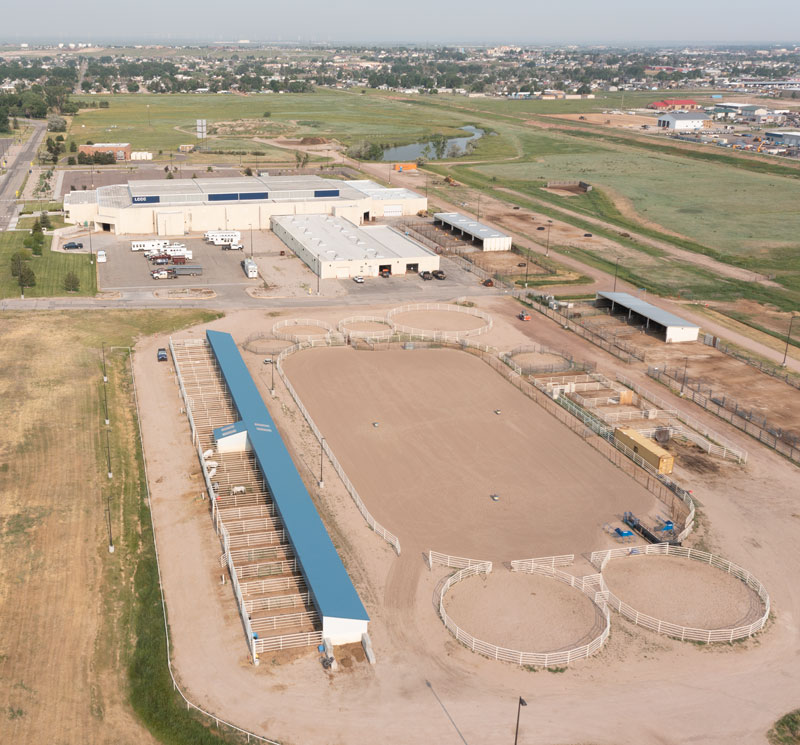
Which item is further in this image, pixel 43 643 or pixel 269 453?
pixel 269 453

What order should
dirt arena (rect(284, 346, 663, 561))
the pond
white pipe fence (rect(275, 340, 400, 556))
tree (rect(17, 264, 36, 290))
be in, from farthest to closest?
the pond, tree (rect(17, 264, 36, 290)), dirt arena (rect(284, 346, 663, 561)), white pipe fence (rect(275, 340, 400, 556))

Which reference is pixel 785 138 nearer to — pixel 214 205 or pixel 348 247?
pixel 348 247

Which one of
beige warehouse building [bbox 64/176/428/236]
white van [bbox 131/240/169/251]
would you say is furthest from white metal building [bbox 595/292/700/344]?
white van [bbox 131/240/169/251]

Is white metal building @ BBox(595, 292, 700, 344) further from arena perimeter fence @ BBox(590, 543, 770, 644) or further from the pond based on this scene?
the pond

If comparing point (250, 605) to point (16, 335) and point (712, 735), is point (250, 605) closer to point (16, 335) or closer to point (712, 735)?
point (712, 735)

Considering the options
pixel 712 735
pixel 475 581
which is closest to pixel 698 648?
pixel 712 735

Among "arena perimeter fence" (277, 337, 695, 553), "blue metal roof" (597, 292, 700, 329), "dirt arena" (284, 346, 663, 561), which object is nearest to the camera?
"dirt arena" (284, 346, 663, 561)
